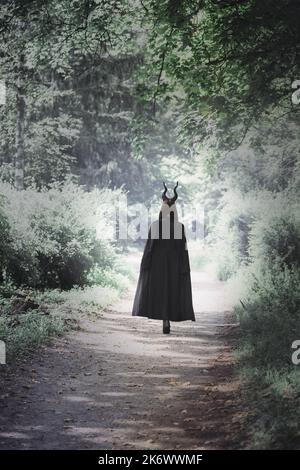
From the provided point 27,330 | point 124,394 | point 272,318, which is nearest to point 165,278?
point 272,318

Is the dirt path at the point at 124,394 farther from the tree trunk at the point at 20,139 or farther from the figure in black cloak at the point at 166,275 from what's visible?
the tree trunk at the point at 20,139

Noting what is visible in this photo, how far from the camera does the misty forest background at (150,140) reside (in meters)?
9.24

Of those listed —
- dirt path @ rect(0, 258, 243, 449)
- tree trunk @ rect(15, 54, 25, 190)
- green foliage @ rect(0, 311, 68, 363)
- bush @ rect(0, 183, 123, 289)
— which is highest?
tree trunk @ rect(15, 54, 25, 190)

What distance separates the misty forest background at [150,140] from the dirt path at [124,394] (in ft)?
1.39

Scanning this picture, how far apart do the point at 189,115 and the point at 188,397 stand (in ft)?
24.1

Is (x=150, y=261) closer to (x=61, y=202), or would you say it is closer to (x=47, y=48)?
(x=47, y=48)

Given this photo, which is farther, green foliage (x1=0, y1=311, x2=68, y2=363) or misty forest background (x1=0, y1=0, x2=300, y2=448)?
Result: misty forest background (x1=0, y1=0, x2=300, y2=448)

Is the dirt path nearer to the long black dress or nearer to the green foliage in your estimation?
the green foliage

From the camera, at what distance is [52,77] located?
71.8 feet

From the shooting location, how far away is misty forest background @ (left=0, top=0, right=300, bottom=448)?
9242 mm

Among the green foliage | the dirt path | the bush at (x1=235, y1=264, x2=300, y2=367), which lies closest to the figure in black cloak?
the dirt path

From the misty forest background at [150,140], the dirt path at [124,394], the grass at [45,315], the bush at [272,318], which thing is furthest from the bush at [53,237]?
the bush at [272,318]

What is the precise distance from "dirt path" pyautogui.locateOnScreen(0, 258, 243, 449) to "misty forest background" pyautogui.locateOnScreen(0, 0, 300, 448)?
42cm
